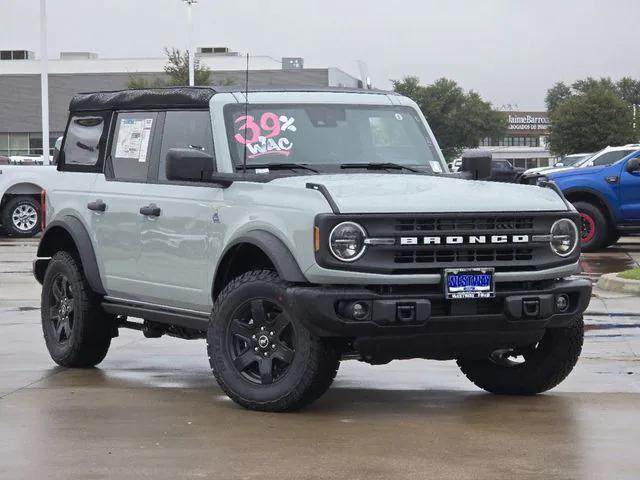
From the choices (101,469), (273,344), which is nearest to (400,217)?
(273,344)

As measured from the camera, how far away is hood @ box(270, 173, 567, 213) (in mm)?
8125

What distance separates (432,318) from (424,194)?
2.54 feet

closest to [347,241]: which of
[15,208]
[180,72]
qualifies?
[15,208]

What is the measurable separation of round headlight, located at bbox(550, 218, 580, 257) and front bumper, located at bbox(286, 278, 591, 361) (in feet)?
0.68

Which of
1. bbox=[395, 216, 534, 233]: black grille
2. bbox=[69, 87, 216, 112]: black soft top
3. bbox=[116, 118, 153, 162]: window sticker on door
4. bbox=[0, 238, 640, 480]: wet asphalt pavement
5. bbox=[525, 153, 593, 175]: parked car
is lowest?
bbox=[0, 238, 640, 480]: wet asphalt pavement

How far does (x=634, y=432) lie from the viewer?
772cm

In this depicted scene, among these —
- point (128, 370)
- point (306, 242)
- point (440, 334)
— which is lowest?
point (128, 370)

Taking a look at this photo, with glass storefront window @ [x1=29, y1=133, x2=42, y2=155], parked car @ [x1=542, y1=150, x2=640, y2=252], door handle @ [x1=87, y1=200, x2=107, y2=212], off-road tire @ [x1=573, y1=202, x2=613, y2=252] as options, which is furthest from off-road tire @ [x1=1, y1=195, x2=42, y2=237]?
glass storefront window @ [x1=29, y1=133, x2=42, y2=155]

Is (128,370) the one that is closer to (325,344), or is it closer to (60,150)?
(60,150)

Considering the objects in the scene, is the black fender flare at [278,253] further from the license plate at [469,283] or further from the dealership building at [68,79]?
the dealership building at [68,79]

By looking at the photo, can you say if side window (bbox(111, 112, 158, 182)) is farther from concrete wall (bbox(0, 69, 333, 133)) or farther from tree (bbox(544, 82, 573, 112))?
tree (bbox(544, 82, 573, 112))

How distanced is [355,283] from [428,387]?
1807 millimetres

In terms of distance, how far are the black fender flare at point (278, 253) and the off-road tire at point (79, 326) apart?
221 cm

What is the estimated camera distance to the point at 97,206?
10164mm
